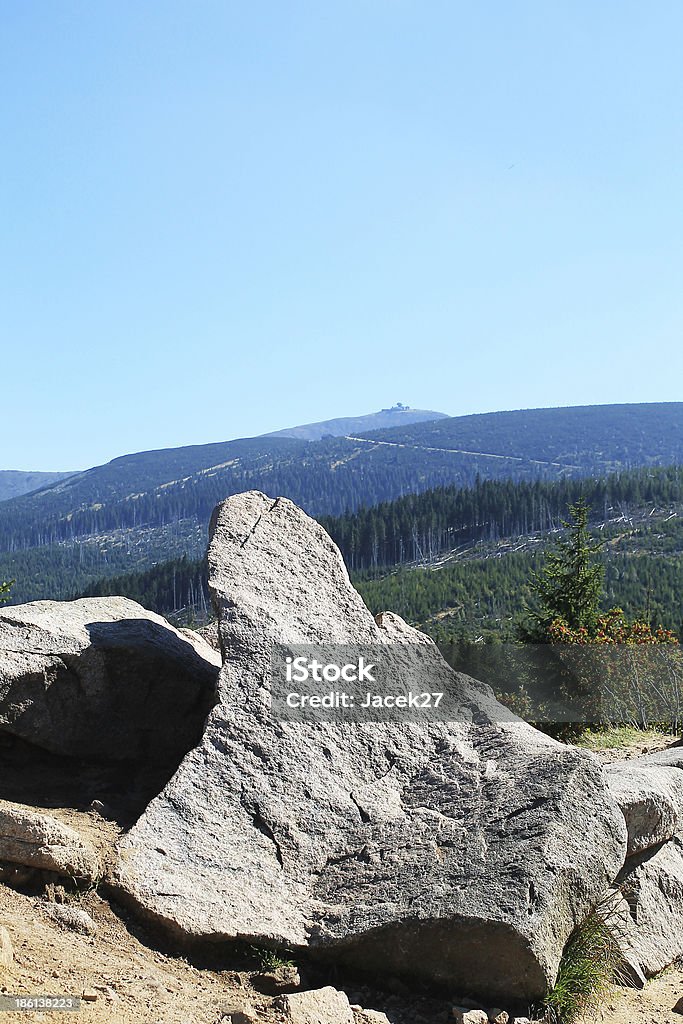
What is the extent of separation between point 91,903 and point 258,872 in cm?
117

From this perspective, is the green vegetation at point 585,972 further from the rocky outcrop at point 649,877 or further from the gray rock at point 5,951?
the gray rock at point 5,951

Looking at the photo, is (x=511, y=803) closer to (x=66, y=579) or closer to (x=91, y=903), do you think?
(x=91, y=903)

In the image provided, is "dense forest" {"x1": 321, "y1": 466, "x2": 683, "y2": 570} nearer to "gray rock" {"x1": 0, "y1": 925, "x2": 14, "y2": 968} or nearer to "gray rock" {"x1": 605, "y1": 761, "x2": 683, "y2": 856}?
"gray rock" {"x1": 605, "y1": 761, "x2": 683, "y2": 856}

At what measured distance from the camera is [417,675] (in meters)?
8.60

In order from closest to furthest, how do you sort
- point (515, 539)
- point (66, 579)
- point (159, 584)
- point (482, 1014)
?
point (482, 1014), point (159, 584), point (515, 539), point (66, 579)

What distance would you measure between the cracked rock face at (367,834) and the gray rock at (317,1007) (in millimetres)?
424

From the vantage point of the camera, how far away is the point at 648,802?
7484 mm

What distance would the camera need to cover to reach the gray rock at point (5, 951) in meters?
5.07

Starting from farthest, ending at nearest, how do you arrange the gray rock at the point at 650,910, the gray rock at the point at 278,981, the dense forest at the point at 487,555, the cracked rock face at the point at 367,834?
the dense forest at the point at 487,555, the gray rock at the point at 650,910, the cracked rock face at the point at 367,834, the gray rock at the point at 278,981

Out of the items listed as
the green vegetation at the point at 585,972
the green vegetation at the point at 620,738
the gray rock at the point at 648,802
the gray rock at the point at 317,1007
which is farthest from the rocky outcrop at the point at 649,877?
the green vegetation at the point at 620,738

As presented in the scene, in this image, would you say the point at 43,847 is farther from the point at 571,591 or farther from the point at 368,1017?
the point at 571,591

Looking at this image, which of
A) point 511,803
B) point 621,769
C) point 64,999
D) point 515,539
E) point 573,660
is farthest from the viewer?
point 515,539

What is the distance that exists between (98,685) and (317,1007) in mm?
3852

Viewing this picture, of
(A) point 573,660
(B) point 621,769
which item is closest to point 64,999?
(B) point 621,769
